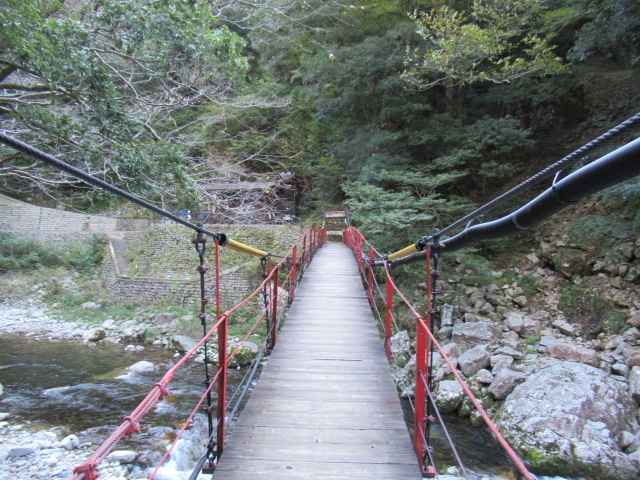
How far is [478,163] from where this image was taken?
11.4 meters

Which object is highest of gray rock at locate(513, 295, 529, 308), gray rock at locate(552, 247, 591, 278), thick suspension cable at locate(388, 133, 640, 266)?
thick suspension cable at locate(388, 133, 640, 266)

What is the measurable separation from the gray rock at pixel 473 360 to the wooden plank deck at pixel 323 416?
133 inches

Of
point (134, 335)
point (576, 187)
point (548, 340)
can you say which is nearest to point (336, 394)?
point (576, 187)

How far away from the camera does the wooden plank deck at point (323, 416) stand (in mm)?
2053

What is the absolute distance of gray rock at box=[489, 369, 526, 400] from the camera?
595 cm

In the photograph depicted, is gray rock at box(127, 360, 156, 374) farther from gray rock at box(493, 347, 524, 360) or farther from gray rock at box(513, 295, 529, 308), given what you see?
gray rock at box(513, 295, 529, 308)

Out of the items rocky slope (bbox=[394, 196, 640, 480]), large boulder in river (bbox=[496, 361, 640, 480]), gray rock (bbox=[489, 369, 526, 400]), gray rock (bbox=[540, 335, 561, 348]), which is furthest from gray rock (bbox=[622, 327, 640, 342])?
gray rock (bbox=[489, 369, 526, 400])

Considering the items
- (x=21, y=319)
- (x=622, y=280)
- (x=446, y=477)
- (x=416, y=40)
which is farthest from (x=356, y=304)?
(x=21, y=319)

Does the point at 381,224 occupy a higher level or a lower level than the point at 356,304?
higher

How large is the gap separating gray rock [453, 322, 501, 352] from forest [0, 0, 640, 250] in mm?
2579

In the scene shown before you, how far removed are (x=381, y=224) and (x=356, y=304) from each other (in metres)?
4.21

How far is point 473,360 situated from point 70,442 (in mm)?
6563

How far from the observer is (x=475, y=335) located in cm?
768

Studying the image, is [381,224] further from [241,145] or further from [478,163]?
[241,145]
